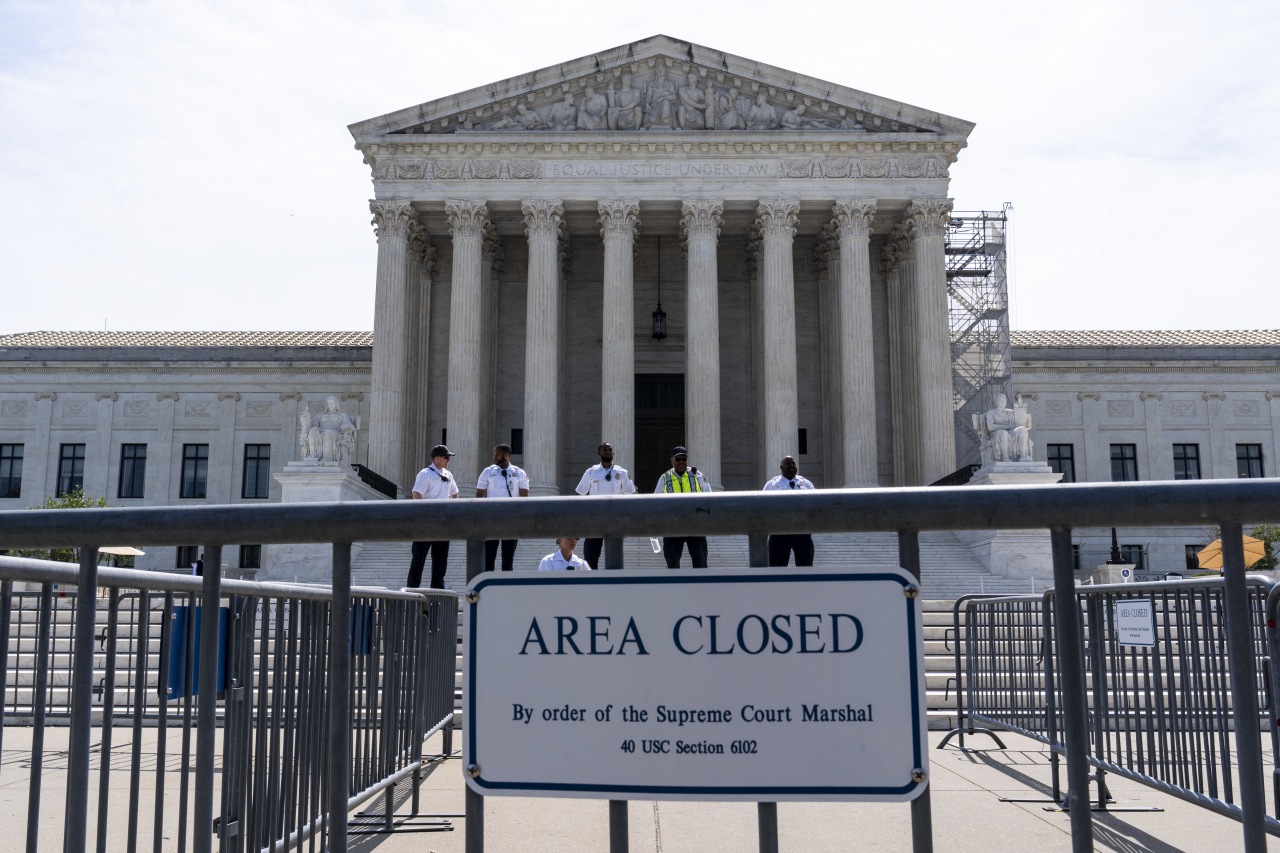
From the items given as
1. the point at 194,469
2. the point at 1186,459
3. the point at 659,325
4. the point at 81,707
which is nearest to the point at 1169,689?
the point at 81,707

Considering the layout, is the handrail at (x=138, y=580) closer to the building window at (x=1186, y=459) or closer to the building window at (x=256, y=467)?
the building window at (x=256, y=467)

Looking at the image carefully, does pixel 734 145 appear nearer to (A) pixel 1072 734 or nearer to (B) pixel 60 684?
(B) pixel 60 684

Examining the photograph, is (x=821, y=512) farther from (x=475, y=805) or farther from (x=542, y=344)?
(x=542, y=344)

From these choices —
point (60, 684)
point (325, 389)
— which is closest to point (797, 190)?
point (325, 389)

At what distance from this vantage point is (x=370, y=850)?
19.7 ft

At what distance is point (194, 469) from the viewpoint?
4378 centimetres

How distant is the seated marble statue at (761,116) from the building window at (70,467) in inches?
1250

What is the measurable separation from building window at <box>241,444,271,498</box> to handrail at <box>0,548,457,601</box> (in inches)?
1629

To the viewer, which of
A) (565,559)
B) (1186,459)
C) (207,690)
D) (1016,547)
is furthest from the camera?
(1186,459)

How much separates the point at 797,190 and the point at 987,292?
41.1 ft

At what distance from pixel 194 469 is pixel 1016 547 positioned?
33.8 m

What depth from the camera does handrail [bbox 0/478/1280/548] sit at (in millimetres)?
2385

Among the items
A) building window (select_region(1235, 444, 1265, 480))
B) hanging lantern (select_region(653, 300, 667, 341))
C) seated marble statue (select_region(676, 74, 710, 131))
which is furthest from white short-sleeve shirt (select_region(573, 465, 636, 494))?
building window (select_region(1235, 444, 1265, 480))

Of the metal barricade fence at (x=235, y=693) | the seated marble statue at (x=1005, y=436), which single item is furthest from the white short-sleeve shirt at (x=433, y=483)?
the seated marble statue at (x=1005, y=436)
